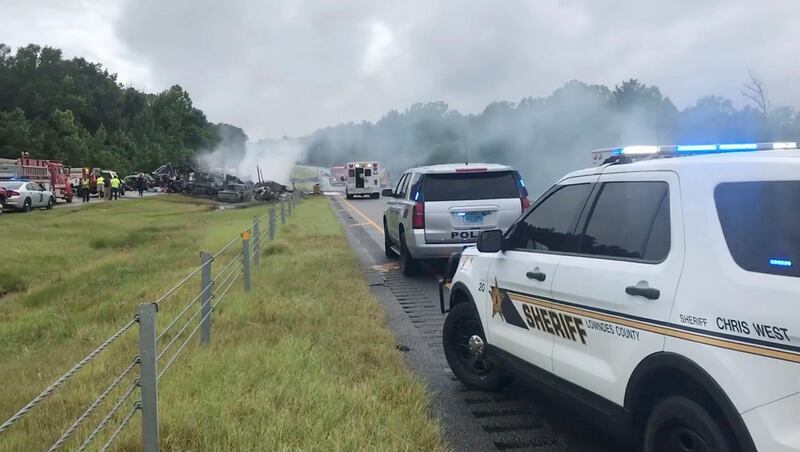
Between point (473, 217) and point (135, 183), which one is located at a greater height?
point (135, 183)

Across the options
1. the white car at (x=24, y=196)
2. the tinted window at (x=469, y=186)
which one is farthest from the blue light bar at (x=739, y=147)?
the white car at (x=24, y=196)

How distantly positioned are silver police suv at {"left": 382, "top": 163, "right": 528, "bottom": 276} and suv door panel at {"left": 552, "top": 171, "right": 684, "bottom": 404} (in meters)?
6.10

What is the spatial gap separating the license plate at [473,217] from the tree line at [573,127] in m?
9.97

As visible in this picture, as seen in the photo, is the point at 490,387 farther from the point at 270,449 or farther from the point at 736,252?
the point at 736,252

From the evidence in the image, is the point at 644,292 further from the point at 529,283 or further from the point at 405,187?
the point at 405,187

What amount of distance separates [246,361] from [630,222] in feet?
11.0

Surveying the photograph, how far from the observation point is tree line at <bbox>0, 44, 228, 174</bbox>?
7194 centimetres

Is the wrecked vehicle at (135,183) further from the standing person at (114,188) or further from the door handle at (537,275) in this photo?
the door handle at (537,275)

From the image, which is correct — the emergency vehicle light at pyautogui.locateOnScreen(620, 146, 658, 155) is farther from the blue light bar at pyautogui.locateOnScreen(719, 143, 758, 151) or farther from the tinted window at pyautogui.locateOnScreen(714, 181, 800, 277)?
the tinted window at pyautogui.locateOnScreen(714, 181, 800, 277)

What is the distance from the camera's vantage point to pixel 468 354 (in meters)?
5.48

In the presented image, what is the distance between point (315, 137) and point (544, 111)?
104ft

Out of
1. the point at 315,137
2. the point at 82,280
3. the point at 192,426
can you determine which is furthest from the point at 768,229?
the point at 315,137

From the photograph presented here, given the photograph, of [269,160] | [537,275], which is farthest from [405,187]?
[269,160]

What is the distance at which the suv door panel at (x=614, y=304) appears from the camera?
3.16m
